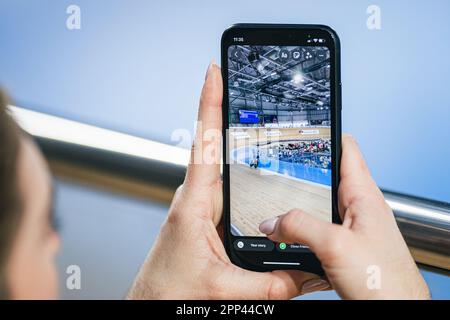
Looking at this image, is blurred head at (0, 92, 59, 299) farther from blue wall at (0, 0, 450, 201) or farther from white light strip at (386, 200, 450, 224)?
white light strip at (386, 200, 450, 224)

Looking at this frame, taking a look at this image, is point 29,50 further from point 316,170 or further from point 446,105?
point 446,105

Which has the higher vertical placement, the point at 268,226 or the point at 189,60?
the point at 189,60

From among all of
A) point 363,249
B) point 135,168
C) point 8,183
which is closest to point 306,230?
point 363,249

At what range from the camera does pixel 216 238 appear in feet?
1.63

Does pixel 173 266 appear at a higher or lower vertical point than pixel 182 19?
lower

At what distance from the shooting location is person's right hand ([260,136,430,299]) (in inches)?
16.2

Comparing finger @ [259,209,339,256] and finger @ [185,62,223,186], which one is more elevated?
finger @ [185,62,223,186]

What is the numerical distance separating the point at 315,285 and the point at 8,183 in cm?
33

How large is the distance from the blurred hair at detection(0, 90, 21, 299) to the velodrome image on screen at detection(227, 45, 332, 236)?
0.73ft

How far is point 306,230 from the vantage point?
0.43m

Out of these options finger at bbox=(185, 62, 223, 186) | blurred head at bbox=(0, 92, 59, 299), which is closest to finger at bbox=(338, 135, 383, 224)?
finger at bbox=(185, 62, 223, 186)

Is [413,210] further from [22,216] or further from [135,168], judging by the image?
[22,216]
